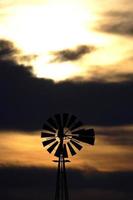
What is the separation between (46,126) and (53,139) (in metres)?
1.54

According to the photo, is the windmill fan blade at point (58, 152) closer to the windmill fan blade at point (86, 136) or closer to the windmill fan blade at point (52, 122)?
the windmill fan blade at point (86, 136)

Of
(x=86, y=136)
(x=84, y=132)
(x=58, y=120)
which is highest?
(x=58, y=120)

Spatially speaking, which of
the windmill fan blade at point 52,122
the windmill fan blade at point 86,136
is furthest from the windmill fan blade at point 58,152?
the windmill fan blade at point 52,122

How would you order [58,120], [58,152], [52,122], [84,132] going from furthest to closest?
1. [52,122]
2. [84,132]
3. [58,120]
4. [58,152]

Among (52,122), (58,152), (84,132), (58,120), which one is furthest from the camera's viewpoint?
(52,122)

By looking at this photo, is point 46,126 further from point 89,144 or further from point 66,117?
point 89,144

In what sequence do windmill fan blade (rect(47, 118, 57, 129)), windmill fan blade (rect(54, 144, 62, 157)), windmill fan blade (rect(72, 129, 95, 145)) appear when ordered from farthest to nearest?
windmill fan blade (rect(47, 118, 57, 129)) → windmill fan blade (rect(72, 129, 95, 145)) → windmill fan blade (rect(54, 144, 62, 157))

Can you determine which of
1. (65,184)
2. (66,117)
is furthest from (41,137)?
(65,184)

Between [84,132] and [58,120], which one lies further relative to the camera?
[84,132]

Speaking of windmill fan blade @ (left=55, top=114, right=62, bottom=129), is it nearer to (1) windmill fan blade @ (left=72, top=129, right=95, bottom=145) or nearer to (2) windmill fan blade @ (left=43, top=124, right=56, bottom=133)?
(2) windmill fan blade @ (left=43, top=124, right=56, bottom=133)

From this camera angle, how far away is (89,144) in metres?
28.8

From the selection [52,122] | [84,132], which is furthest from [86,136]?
[52,122]

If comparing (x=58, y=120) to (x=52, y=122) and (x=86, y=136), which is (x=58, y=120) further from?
(x=86, y=136)

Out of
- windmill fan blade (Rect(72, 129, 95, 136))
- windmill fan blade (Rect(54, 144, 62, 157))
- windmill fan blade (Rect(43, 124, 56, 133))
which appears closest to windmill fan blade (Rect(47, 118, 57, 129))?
windmill fan blade (Rect(43, 124, 56, 133))
